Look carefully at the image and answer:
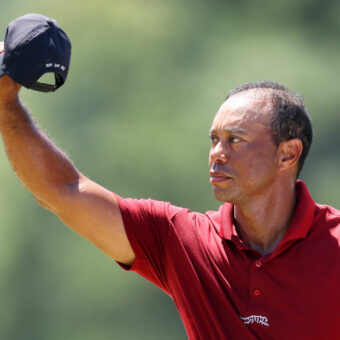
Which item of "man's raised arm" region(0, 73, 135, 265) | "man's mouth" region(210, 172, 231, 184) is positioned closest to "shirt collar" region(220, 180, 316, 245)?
"man's mouth" region(210, 172, 231, 184)

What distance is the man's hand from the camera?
6.56 ft

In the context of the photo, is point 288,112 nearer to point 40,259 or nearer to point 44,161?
point 44,161

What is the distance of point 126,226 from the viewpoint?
2.18 metres

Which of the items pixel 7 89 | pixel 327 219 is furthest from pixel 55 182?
pixel 327 219

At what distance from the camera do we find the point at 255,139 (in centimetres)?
227

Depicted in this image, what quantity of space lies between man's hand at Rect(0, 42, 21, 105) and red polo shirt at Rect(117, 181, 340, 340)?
18.6 inches

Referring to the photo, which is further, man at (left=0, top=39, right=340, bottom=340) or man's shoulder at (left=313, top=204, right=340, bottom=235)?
man's shoulder at (left=313, top=204, right=340, bottom=235)

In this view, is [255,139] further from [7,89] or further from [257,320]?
[7,89]

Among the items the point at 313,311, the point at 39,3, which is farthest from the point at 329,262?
the point at 39,3

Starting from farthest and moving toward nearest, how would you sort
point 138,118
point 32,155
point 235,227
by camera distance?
1. point 138,118
2. point 235,227
3. point 32,155

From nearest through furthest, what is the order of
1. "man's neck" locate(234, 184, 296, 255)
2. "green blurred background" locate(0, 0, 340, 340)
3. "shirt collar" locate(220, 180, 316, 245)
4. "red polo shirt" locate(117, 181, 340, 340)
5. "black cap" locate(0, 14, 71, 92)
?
"black cap" locate(0, 14, 71, 92) < "red polo shirt" locate(117, 181, 340, 340) < "shirt collar" locate(220, 180, 316, 245) < "man's neck" locate(234, 184, 296, 255) < "green blurred background" locate(0, 0, 340, 340)

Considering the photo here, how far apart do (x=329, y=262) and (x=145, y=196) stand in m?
2.42

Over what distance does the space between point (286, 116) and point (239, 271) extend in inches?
21.7

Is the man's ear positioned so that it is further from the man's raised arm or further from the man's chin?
the man's raised arm
